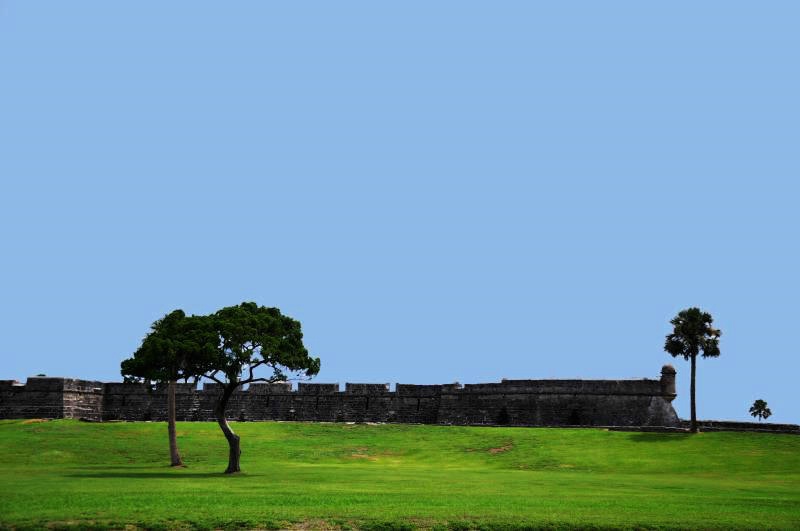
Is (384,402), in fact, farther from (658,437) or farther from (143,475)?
(143,475)

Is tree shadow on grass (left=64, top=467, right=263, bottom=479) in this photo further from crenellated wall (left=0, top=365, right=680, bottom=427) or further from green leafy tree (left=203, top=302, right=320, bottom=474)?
crenellated wall (left=0, top=365, right=680, bottom=427)

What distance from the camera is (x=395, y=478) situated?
36.2m

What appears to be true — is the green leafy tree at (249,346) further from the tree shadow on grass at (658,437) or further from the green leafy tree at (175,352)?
the tree shadow on grass at (658,437)

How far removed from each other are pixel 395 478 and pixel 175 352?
38.1 feet

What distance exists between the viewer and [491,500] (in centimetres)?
2767

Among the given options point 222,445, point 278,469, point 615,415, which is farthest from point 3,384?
point 615,415

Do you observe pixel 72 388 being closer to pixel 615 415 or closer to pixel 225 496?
pixel 615 415

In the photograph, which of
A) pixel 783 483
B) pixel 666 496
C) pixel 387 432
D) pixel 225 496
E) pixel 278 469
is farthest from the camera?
pixel 387 432

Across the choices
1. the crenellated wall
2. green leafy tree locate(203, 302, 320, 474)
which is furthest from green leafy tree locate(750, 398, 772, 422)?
green leafy tree locate(203, 302, 320, 474)

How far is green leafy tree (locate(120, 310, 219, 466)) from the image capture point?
132 feet

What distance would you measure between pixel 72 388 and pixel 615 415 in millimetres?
40209

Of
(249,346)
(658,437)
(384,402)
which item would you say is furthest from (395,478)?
(384,402)

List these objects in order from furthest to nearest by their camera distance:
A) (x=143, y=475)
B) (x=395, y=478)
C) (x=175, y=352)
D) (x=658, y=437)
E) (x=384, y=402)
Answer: (x=384, y=402), (x=658, y=437), (x=175, y=352), (x=143, y=475), (x=395, y=478)

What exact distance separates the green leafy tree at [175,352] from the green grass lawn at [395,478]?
4.44 metres
